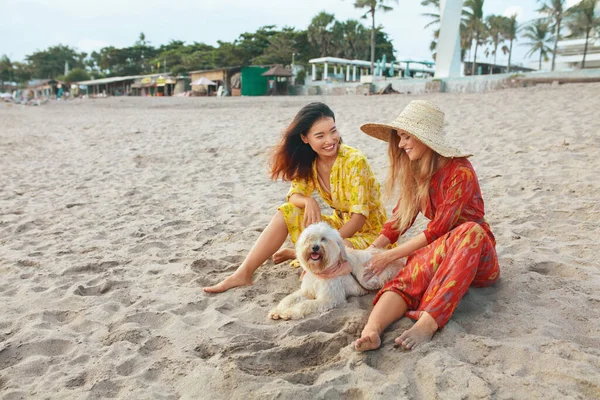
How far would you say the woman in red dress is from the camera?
220 centimetres

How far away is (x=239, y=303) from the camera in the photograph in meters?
2.82

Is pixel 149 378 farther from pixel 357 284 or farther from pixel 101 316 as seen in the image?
pixel 357 284

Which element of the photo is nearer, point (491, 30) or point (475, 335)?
point (475, 335)

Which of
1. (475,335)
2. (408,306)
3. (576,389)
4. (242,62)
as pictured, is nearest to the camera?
(576,389)

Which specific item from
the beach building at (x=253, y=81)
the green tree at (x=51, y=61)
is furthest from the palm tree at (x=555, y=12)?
the green tree at (x=51, y=61)

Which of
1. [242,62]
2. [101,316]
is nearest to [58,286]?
[101,316]

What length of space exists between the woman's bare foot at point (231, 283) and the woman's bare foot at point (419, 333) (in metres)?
1.23

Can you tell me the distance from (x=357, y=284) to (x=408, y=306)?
15.0 inches

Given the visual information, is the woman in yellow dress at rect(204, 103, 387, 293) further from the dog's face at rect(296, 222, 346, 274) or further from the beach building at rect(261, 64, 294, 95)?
the beach building at rect(261, 64, 294, 95)

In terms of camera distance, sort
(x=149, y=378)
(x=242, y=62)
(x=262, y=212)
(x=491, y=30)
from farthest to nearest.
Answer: (x=491, y=30)
(x=242, y=62)
(x=262, y=212)
(x=149, y=378)

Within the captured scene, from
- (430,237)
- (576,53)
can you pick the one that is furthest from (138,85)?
(430,237)

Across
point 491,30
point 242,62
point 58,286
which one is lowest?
point 58,286

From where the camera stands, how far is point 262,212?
470 cm

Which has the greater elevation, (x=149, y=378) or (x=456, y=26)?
(x=456, y=26)
